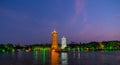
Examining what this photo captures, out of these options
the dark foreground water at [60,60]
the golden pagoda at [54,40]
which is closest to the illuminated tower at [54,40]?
the golden pagoda at [54,40]

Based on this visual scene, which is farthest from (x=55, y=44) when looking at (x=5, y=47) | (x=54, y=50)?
(x=5, y=47)

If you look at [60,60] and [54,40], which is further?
[54,40]

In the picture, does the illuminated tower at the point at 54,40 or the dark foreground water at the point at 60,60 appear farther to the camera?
the illuminated tower at the point at 54,40

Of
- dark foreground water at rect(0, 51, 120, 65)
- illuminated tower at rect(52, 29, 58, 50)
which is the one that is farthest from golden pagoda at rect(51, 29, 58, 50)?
dark foreground water at rect(0, 51, 120, 65)

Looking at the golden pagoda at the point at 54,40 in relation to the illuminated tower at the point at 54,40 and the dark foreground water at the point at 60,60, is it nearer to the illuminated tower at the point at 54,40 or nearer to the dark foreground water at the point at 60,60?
the illuminated tower at the point at 54,40

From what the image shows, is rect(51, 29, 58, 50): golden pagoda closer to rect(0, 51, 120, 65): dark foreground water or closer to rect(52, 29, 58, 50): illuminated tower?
rect(52, 29, 58, 50): illuminated tower

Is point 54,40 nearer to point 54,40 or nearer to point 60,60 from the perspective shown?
point 54,40

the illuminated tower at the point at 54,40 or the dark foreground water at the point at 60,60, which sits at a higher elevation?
the illuminated tower at the point at 54,40

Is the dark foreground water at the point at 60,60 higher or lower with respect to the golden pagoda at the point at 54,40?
lower

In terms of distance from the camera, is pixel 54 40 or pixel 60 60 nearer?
pixel 60 60

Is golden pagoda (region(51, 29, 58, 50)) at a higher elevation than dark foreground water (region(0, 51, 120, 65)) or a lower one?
higher

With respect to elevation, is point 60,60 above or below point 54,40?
below

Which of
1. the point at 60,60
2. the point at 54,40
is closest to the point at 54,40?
the point at 54,40

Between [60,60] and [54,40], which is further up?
[54,40]
